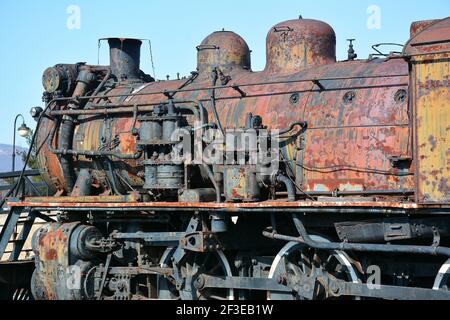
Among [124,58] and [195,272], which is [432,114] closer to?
[195,272]

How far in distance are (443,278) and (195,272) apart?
3420 mm

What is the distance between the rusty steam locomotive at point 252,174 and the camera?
25.3 feet

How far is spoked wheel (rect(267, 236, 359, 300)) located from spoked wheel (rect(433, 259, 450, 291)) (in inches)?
38.0

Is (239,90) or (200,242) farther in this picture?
(239,90)

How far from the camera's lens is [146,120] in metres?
9.71

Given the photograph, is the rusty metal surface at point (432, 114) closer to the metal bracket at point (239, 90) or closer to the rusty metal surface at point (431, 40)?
the rusty metal surface at point (431, 40)

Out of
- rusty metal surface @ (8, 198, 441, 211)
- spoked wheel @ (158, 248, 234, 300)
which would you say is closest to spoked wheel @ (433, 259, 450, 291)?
rusty metal surface @ (8, 198, 441, 211)

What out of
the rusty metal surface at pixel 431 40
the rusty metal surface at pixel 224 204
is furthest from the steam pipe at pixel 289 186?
the rusty metal surface at pixel 431 40

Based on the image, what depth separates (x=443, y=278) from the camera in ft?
25.0

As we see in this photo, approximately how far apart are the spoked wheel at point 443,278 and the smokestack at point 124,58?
252 inches

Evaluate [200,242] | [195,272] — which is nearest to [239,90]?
[200,242]

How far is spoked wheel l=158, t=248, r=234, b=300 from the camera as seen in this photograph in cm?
963

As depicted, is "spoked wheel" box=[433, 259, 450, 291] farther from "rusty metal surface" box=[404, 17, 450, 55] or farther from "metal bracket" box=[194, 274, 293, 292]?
"rusty metal surface" box=[404, 17, 450, 55]
